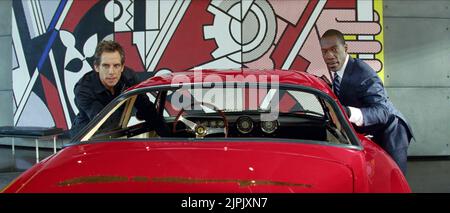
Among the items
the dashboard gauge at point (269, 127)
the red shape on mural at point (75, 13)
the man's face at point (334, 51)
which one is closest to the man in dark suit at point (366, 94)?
the man's face at point (334, 51)

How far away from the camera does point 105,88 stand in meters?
3.15

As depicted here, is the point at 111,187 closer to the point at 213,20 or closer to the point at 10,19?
the point at 213,20

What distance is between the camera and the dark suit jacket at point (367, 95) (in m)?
2.74

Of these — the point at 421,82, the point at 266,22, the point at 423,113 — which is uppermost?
the point at 266,22

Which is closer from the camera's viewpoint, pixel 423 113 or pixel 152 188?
pixel 152 188

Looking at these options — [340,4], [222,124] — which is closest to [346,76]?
[222,124]

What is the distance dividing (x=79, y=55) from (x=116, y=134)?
15.9 ft

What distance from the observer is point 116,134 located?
2559mm

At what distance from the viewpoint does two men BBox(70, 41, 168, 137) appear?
9.77ft

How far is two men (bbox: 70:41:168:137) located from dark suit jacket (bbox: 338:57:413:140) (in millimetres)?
1361

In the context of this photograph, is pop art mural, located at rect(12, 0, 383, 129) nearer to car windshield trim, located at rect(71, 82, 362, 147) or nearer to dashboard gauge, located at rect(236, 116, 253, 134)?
dashboard gauge, located at rect(236, 116, 253, 134)

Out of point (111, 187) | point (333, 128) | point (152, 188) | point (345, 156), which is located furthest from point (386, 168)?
point (111, 187)

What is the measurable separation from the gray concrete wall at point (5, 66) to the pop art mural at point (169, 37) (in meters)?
0.25

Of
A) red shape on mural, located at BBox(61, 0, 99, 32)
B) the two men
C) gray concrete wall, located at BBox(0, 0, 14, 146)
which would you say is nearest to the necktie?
the two men
